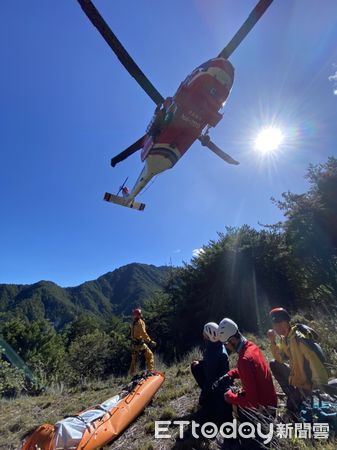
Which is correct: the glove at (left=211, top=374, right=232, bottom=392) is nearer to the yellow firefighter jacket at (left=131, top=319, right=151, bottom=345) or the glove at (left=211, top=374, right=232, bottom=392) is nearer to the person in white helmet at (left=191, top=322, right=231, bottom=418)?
the person in white helmet at (left=191, top=322, right=231, bottom=418)

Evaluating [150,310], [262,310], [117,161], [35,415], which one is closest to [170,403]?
[35,415]

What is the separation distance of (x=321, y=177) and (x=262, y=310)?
9645 millimetres

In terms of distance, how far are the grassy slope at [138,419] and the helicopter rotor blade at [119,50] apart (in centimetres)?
981

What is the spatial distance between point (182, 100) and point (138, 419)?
911cm

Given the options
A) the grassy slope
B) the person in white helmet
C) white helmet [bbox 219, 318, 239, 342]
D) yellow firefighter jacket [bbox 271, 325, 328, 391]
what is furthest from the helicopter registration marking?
yellow firefighter jacket [bbox 271, 325, 328, 391]

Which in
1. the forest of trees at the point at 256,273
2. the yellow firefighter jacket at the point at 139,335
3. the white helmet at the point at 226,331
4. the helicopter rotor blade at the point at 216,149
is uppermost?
the helicopter rotor blade at the point at 216,149

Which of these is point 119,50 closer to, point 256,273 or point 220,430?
point 220,430

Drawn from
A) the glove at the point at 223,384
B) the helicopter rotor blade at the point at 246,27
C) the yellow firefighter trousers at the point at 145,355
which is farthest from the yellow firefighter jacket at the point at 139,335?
the helicopter rotor blade at the point at 246,27

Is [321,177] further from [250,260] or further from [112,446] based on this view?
[112,446]

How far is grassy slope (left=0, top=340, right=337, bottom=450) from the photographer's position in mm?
4473

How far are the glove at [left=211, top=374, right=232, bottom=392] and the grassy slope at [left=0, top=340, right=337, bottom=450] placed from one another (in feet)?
2.17

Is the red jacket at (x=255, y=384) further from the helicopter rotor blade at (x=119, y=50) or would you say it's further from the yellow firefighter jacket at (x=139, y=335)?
the helicopter rotor blade at (x=119, y=50)

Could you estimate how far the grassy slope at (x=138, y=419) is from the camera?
447 cm

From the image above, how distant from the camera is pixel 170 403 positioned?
5969mm
